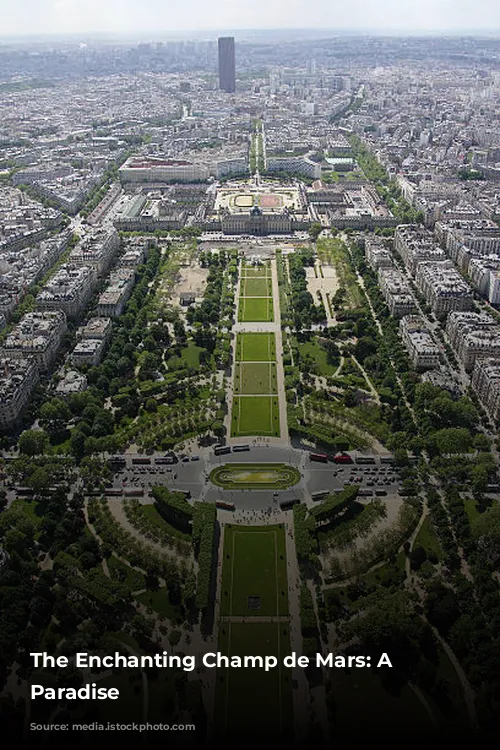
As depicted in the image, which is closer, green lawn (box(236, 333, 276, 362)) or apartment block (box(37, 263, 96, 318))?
green lawn (box(236, 333, 276, 362))

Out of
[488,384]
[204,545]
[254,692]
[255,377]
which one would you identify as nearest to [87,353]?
[255,377]

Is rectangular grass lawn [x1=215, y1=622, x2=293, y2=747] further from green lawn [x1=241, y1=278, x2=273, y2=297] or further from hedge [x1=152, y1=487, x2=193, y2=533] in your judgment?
green lawn [x1=241, y1=278, x2=273, y2=297]

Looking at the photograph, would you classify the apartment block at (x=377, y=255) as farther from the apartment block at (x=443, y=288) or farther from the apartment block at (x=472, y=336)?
the apartment block at (x=472, y=336)

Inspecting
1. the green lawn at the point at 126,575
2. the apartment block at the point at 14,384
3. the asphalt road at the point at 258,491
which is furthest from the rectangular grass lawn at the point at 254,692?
A: the apartment block at the point at 14,384

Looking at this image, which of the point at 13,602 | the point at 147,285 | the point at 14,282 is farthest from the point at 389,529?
the point at 14,282

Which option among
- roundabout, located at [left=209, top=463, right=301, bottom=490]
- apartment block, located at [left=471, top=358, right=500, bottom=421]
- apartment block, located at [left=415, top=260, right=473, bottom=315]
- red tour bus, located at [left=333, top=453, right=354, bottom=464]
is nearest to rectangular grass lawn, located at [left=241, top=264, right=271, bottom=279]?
apartment block, located at [left=415, top=260, right=473, bottom=315]
